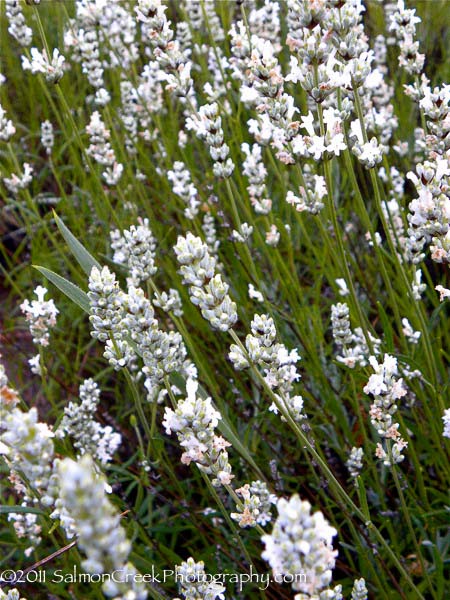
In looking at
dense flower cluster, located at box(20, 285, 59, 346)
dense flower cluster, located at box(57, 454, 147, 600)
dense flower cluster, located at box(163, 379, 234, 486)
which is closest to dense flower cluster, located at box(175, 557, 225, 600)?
dense flower cluster, located at box(163, 379, 234, 486)

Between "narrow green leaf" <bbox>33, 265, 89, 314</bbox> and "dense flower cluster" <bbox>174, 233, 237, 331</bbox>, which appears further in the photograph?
"narrow green leaf" <bbox>33, 265, 89, 314</bbox>

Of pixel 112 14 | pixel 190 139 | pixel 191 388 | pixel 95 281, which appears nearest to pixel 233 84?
pixel 190 139

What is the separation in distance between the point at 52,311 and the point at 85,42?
1299mm

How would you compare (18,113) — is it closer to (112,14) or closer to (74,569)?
(112,14)

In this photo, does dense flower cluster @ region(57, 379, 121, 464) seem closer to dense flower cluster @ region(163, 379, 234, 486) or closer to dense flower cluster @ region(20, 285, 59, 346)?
dense flower cluster @ region(20, 285, 59, 346)

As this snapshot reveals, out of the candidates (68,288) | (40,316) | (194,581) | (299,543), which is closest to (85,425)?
(40,316)

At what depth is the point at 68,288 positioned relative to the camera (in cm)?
187

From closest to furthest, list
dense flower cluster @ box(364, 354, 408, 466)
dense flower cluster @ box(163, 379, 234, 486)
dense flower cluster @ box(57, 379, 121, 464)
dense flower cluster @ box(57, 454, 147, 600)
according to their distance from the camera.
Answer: dense flower cluster @ box(57, 454, 147, 600) < dense flower cluster @ box(163, 379, 234, 486) < dense flower cluster @ box(364, 354, 408, 466) < dense flower cluster @ box(57, 379, 121, 464)

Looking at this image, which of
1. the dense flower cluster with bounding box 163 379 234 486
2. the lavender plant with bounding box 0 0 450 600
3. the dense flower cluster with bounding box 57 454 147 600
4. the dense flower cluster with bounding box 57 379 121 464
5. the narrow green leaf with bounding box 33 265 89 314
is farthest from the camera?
the dense flower cluster with bounding box 57 379 121 464

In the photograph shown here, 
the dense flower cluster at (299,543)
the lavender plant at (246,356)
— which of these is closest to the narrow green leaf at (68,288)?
the lavender plant at (246,356)

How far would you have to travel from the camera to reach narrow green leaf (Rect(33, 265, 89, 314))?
1849mm

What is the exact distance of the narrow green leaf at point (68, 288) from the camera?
6.07 feet

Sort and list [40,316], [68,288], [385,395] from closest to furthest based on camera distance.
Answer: [385,395]
[68,288]
[40,316]

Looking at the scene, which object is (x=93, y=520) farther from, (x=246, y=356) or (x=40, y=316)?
(x=40, y=316)
